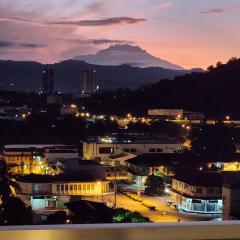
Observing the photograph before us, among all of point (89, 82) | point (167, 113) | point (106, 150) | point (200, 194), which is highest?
point (89, 82)

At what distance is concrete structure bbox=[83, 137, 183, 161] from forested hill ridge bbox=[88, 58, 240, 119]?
7.18 metres

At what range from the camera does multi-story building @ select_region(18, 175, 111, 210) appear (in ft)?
21.5

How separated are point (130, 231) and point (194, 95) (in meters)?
19.1

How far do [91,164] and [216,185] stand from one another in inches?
78.7

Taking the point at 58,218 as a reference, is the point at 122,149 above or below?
above

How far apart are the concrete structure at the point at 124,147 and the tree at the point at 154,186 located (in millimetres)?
2841

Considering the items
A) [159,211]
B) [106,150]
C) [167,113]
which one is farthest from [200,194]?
[167,113]

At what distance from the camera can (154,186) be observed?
24.0 feet

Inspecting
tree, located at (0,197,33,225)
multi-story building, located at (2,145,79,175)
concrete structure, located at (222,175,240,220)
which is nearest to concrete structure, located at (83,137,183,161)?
multi-story building, located at (2,145,79,175)

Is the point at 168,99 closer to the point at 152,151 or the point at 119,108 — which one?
the point at 119,108

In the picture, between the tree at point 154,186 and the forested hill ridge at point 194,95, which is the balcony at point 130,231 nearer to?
the tree at point 154,186

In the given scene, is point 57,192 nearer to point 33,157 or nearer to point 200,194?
point 200,194

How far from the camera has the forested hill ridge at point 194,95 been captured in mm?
18344

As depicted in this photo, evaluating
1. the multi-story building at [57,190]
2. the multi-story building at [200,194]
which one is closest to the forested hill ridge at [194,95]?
the multi-story building at [200,194]
